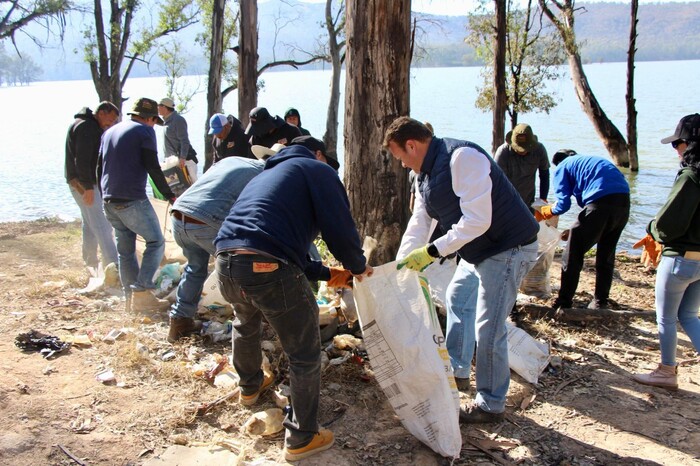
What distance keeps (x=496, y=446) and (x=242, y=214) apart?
191 centimetres

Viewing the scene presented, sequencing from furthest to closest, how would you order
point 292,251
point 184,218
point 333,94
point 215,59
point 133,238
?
point 333,94 < point 215,59 < point 133,238 < point 184,218 < point 292,251

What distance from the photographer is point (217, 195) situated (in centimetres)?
384

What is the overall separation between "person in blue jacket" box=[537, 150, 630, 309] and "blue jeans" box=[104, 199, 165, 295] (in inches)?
136

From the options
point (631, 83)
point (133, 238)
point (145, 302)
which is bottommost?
point (145, 302)

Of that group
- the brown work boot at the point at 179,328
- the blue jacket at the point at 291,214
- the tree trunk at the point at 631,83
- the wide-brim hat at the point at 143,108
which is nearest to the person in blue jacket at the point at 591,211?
the blue jacket at the point at 291,214

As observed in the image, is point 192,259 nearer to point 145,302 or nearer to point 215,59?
point 145,302

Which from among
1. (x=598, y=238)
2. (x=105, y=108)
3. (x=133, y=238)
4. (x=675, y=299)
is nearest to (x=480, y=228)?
(x=675, y=299)

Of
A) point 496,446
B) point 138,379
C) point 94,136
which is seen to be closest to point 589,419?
point 496,446

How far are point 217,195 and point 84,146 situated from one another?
2626mm

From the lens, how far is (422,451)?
3.22 metres

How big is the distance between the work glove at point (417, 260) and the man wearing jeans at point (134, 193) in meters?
2.66

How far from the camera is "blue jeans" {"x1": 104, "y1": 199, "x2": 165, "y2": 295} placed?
4.93 metres

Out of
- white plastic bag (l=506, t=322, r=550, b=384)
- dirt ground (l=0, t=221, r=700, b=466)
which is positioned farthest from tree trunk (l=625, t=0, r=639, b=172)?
white plastic bag (l=506, t=322, r=550, b=384)

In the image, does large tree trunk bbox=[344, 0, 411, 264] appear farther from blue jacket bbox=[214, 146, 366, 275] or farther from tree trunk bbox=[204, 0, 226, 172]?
tree trunk bbox=[204, 0, 226, 172]
